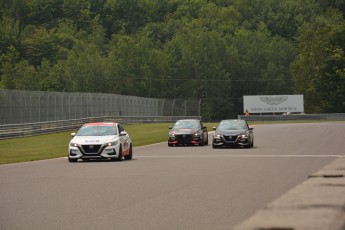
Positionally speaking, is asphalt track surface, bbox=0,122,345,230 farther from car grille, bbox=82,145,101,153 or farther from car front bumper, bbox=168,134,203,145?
car front bumper, bbox=168,134,203,145

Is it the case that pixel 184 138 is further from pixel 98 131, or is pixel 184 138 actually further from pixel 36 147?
pixel 98 131

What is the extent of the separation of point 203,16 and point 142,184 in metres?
181

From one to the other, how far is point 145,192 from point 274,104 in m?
94.5

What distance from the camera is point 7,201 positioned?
14.4 metres

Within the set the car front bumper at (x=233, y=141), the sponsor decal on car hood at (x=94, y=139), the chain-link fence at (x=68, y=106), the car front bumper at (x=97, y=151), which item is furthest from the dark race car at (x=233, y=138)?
the chain-link fence at (x=68, y=106)

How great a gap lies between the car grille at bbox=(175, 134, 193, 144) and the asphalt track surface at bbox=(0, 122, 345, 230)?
1308cm

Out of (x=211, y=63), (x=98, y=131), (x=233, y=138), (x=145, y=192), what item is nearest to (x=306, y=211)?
(x=145, y=192)

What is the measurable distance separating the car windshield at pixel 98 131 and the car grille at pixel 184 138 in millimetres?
11030

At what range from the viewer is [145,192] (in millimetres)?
15758

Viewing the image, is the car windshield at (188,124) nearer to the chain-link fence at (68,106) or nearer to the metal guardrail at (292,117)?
the chain-link fence at (68,106)

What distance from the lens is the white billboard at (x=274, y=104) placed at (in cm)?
10838

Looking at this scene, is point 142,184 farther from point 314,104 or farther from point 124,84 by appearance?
point 124,84

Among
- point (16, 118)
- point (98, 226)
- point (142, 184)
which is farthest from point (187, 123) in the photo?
point (98, 226)

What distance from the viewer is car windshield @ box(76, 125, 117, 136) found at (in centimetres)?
2858
